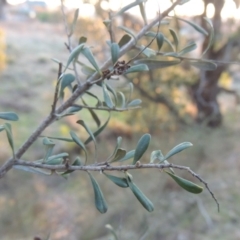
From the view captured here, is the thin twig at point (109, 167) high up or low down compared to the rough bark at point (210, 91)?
up

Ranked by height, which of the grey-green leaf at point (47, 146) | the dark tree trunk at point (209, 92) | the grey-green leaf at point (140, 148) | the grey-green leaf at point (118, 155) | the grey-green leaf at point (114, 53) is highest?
the grey-green leaf at point (114, 53)

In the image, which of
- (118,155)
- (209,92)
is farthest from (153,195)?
(118,155)

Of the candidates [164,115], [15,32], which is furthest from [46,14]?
[164,115]

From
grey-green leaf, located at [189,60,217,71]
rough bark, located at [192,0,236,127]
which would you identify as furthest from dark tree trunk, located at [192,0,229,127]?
grey-green leaf, located at [189,60,217,71]

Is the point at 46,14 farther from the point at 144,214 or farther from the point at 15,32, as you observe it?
the point at 144,214

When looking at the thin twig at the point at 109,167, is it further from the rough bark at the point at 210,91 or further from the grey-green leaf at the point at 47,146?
the rough bark at the point at 210,91

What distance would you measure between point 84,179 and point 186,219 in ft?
1.63

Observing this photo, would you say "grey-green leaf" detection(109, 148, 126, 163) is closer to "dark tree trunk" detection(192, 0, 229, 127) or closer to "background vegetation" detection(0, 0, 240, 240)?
"background vegetation" detection(0, 0, 240, 240)

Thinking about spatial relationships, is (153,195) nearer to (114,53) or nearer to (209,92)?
(209,92)

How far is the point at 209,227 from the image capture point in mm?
1392

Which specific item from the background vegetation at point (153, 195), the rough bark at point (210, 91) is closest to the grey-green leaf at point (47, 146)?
the background vegetation at point (153, 195)

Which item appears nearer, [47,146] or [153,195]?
[47,146]

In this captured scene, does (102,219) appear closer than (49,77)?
Yes

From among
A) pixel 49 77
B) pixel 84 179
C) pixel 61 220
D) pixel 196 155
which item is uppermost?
pixel 196 155
